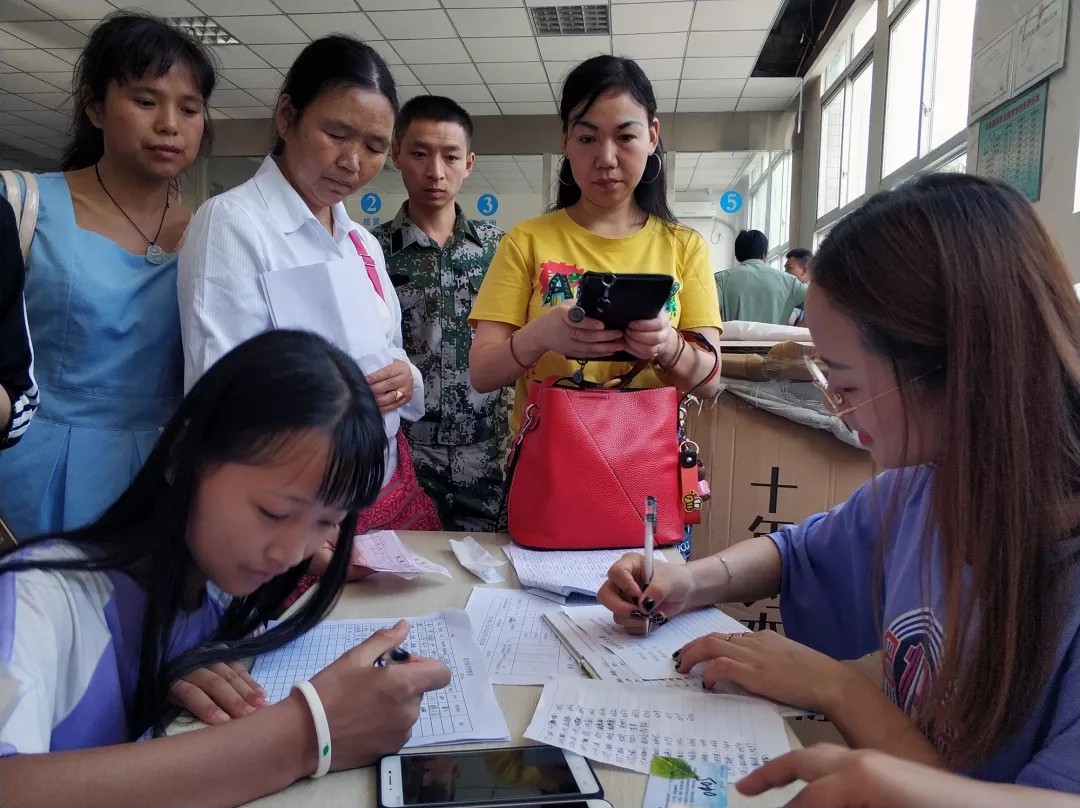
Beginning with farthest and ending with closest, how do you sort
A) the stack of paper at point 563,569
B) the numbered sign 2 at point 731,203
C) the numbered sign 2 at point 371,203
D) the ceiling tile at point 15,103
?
the numbered sign 2 at point 371,203, the numbered sign 2 at point 731,203, the ceiling tile at point 15,103, the stack of paper at point 563,569

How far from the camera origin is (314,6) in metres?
4.85

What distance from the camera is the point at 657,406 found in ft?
4.03

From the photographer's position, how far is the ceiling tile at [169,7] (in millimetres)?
4832

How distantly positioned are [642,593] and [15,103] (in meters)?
8.15

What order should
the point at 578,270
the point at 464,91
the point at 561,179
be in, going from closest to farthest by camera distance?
the point at 578,270
the point at 561,179
the point at 464,91

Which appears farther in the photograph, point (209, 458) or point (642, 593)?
point (642, 593)

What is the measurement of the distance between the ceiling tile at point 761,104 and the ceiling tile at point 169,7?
4212mm

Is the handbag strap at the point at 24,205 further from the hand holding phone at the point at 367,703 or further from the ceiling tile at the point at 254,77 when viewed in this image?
the ceiling tile at the point at 254,77

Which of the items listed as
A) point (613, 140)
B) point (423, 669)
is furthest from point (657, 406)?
point (423, 669)

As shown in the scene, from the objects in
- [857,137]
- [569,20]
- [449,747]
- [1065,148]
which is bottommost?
[449,747]

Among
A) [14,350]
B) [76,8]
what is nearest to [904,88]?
[14,350]

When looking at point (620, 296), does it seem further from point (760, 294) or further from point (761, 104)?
point (761, 104)

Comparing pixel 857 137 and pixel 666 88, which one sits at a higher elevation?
pixel 666 88

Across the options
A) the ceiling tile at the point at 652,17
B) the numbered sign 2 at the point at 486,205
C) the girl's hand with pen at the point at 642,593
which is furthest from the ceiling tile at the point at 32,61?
the girl's hand with pen at the point at 642,593
